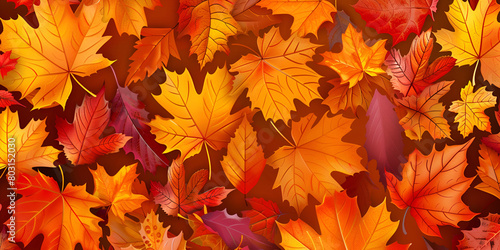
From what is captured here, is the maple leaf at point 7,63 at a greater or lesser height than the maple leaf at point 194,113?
greater

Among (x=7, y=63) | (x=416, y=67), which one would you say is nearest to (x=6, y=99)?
(x=7, y=63)

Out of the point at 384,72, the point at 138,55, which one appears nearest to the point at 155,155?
the point at 138,55

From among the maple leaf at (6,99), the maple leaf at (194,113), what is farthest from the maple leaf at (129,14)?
the maple leaf at (6,99)

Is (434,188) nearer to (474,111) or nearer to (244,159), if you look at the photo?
(474,111)

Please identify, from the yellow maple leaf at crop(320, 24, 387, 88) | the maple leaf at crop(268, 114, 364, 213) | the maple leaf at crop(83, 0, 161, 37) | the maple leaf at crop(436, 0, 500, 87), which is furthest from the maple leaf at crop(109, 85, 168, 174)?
the maple leaf at crop(436, 0, 500, 87)

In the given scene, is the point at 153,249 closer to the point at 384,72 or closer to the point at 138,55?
the point at 138,55

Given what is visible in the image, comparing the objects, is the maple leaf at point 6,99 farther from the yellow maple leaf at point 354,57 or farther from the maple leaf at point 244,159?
the yellow maple leaf at point 354,57

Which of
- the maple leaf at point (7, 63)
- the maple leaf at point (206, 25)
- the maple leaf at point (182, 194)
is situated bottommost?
the maple leaf at point (182, 194)
